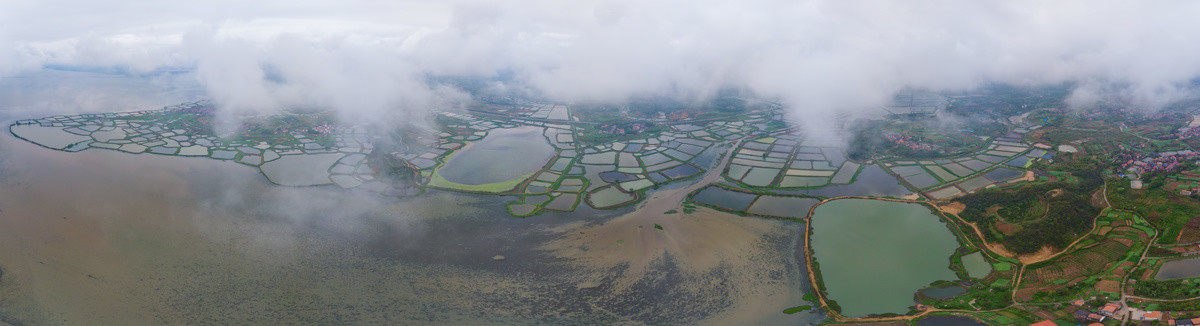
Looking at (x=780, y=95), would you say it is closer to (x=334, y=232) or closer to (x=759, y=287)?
(x=759, y=287)

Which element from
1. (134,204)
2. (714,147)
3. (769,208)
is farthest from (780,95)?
(134,204)

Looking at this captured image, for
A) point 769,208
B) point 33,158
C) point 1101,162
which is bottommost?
point 33,158

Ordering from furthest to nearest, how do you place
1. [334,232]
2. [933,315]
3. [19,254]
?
[334,232]
[19,254]
[933,315]

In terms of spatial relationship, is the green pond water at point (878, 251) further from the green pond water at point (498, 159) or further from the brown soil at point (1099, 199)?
the green pond water at point (498, 159)

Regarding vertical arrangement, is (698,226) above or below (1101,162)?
below

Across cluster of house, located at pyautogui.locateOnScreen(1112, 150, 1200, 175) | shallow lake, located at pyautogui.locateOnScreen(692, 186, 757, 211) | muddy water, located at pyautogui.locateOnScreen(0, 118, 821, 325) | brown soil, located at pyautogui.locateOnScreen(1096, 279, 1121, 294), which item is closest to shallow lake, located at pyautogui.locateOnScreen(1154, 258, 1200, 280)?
brown soil, located at pyautogui.locateOnScreen(1096, 279, 1121, 294)

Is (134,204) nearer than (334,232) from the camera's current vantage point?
No
